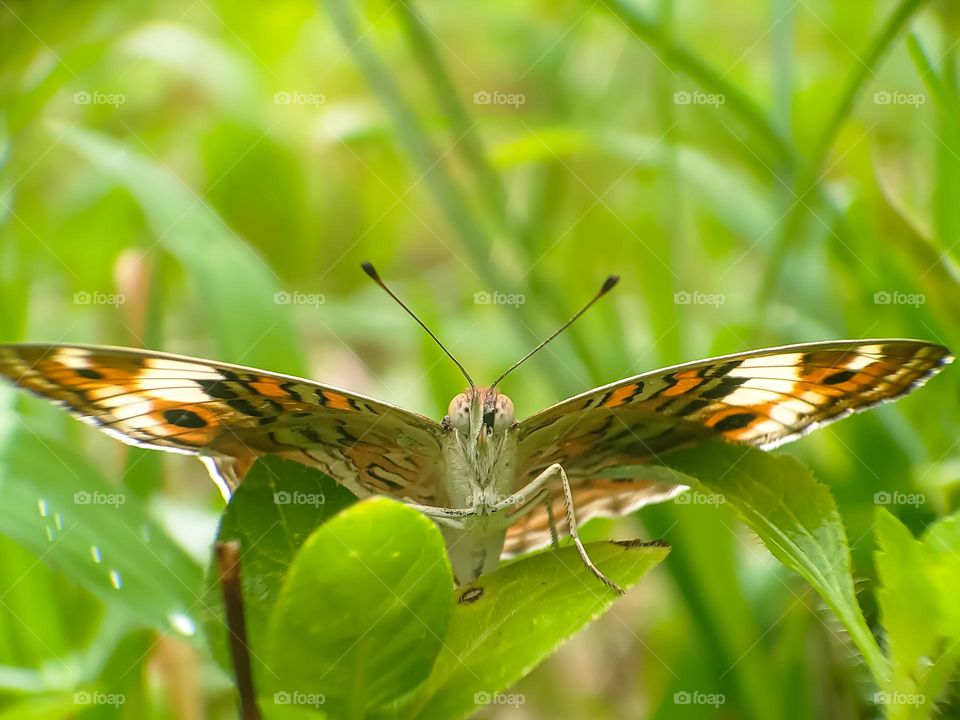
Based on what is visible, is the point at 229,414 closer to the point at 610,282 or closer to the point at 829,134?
the point at 610,282

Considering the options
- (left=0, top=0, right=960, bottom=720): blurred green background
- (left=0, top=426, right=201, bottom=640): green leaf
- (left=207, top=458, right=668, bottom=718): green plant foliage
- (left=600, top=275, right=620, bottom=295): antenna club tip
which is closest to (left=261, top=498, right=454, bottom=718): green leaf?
(left=207, top=458, right=668, bottom=718): green plant foliage

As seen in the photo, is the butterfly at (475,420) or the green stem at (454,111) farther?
the green stem at (454,111)

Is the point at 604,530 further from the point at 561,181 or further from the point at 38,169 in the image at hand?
the point at 38,169

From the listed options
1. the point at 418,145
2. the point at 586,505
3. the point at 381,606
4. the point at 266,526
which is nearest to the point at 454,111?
the point at 418,145

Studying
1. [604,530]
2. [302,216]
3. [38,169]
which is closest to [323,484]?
[604,530]

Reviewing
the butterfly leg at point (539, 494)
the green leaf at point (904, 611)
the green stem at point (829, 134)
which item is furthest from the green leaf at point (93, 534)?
the green stem at point (829, 134)

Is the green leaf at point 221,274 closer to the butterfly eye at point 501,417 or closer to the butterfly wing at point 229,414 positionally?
the butterfly wing at point 229,414
